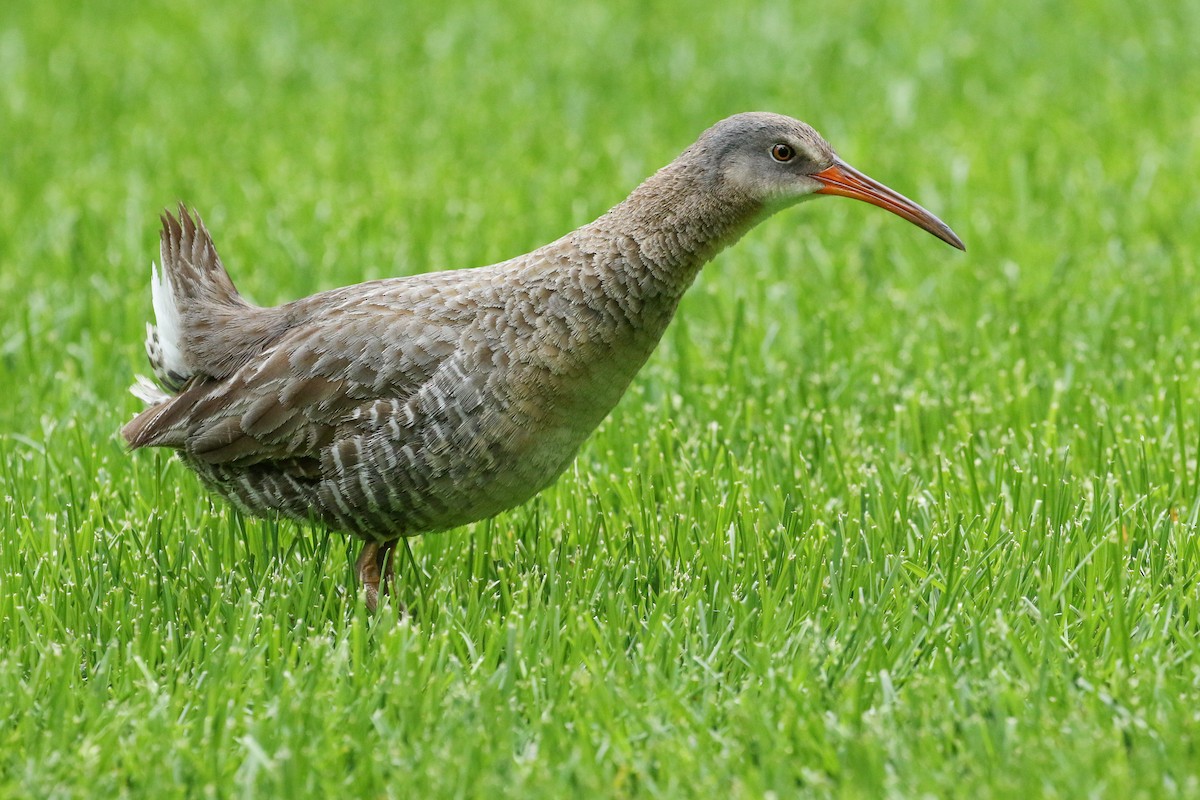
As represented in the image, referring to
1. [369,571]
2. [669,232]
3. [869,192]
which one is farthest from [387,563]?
[869,192]

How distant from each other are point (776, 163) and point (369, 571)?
1.60 metres

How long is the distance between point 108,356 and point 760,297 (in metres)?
Answer: 2.65

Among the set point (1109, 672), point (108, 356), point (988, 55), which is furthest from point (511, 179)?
point (1109, 672)

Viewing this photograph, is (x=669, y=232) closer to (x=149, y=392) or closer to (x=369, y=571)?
(x=369, y=571)

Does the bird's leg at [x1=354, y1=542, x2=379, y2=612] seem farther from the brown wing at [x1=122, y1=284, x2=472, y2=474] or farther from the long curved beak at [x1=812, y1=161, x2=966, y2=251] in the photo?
the long curved beak at [x1=812, y1=161, x2=966, y2=251]

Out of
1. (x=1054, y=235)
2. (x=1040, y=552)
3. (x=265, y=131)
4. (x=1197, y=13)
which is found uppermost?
(x=1197, y=13)

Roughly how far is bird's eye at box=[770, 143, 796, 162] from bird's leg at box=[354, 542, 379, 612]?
1531 millimetres

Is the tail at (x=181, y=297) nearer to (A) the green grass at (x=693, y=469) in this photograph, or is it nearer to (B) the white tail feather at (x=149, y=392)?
(B) the white tail feather at (x=149, y=392)

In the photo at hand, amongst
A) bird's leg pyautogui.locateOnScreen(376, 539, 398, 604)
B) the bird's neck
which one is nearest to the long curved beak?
the bird's neck

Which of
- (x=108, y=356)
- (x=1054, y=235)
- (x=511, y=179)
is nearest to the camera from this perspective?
(x=108, y=356)

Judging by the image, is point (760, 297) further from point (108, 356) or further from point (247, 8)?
point (247, 8)

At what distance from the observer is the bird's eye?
4250mm

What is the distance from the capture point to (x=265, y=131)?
9336 millimetres

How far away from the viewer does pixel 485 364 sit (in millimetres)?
4191
